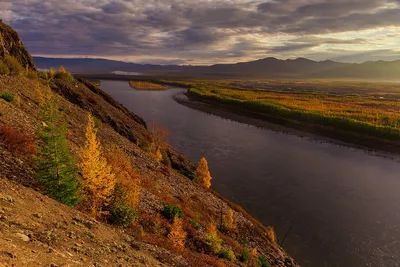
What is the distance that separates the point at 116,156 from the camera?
27.2 m

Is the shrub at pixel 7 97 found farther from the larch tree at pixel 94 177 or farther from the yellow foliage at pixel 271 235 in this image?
the yellow foliage at pixel 271 235

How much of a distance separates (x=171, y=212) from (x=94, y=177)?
860cm

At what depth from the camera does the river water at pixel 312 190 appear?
30.0 meters

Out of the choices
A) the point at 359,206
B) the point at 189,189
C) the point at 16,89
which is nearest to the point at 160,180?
the point at 189,189

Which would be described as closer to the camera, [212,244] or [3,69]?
[212,244]

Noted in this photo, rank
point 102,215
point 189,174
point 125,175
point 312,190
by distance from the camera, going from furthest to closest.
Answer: point 312,190
point 189,174
point 125,175
point 102,215

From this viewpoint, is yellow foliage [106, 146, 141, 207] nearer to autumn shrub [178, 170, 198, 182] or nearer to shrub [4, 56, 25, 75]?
autumn shrub [178, 170, 198, 182]

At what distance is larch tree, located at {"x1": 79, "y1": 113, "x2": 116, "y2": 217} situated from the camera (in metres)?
15.0

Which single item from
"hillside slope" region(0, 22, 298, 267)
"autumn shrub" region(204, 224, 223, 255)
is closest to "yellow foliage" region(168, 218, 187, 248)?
"hillside slope" region(0, 22, 298, 267)

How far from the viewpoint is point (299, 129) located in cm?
8262

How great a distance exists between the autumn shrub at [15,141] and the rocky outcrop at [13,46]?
67.8 ft

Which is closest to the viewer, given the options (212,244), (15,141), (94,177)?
(94,177)

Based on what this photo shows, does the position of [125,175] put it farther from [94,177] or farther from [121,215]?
[94,177]

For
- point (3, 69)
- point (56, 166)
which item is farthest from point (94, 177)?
point (3, 69)
